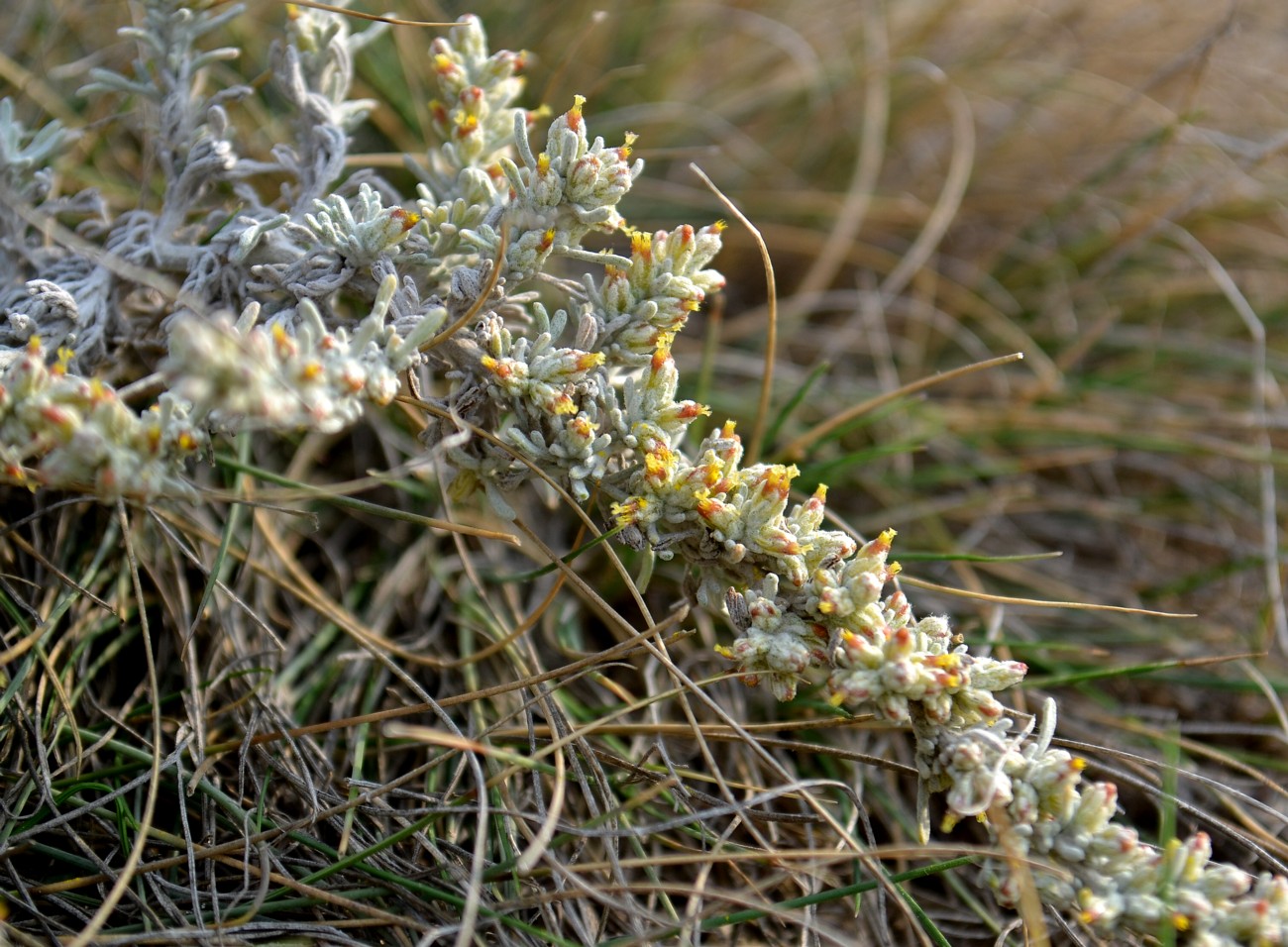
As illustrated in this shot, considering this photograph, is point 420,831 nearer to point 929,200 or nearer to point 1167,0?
point 929,200

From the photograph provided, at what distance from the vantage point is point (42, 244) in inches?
70.2

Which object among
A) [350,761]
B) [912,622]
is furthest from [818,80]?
[350,761]

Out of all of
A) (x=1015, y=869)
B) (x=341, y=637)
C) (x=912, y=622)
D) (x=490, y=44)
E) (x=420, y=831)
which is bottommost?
(x=341, y=637)

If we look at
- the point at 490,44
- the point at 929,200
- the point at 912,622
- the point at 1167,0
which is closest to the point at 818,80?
the point at 929,200

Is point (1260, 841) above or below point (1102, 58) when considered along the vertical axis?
below

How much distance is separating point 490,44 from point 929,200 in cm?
164

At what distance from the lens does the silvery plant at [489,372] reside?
4.15 feet

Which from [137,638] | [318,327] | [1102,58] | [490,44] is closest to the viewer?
[318,327]

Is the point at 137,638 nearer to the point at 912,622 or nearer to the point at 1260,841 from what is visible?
the point at 912,622

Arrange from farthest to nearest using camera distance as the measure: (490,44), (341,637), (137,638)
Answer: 1. (490,44)
2. (341,637)
3. (137,638)

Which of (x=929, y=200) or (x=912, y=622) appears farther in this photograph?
(x=929, y=200)

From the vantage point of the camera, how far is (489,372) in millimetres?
1523

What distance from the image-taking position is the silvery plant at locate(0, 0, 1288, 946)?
1.27 metres

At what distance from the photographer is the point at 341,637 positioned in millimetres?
2072
